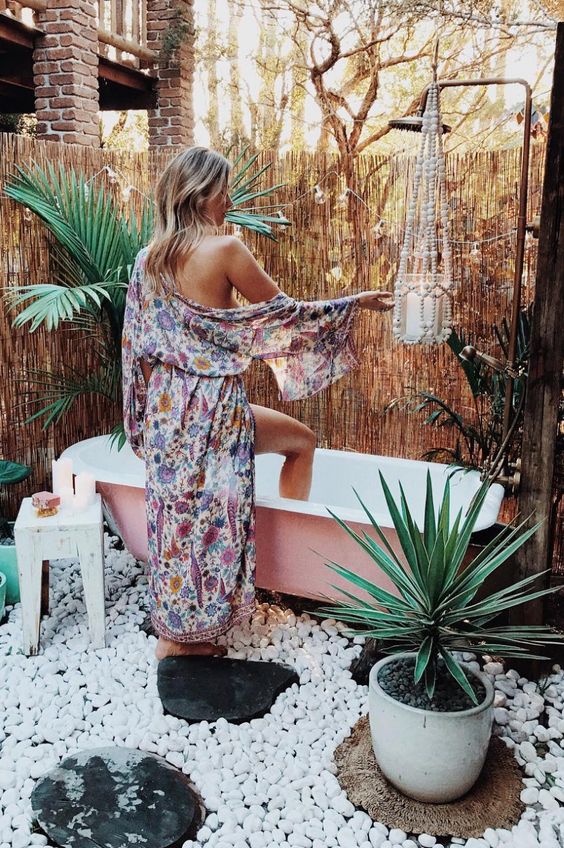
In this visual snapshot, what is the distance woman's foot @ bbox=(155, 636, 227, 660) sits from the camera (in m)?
2.87

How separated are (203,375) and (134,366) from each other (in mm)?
292

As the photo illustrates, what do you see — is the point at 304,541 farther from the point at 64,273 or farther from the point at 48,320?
the point at 64,273

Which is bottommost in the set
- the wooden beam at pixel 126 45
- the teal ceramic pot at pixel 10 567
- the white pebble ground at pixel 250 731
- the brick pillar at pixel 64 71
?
the white pebble ground at pixel 250 731

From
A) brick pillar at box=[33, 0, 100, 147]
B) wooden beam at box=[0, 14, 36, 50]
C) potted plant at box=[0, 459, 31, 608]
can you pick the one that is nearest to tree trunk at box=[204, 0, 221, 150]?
brick pillar at box=[33, 0, 100, 147]

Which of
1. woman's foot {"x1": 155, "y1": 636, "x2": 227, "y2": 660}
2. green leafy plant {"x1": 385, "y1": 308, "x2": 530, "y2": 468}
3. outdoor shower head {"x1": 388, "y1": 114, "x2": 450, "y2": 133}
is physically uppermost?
outdoor shower head {"x1": 388, "y1": 114, "x2": 450, "y2": 133}

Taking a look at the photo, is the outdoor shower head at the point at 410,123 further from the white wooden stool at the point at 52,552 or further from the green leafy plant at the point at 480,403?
the white wooden stool at the point at 52,552

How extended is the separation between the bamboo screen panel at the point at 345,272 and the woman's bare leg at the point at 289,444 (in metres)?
1.40

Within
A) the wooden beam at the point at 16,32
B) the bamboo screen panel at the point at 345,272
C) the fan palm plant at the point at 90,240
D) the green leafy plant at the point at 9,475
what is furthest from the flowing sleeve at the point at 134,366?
the wooden beam at the point at 16,32

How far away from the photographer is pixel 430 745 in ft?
6.66

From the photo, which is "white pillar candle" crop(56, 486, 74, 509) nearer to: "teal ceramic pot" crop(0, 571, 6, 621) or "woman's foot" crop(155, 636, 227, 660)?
"teal ceramic pot" crop(0, 571, 6, 621)

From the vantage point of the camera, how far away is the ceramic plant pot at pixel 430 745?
79.4 inches

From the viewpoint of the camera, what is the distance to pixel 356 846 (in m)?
2.00

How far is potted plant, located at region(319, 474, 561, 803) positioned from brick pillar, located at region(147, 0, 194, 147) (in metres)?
6.03

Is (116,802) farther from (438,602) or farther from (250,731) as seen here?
(438,602)
